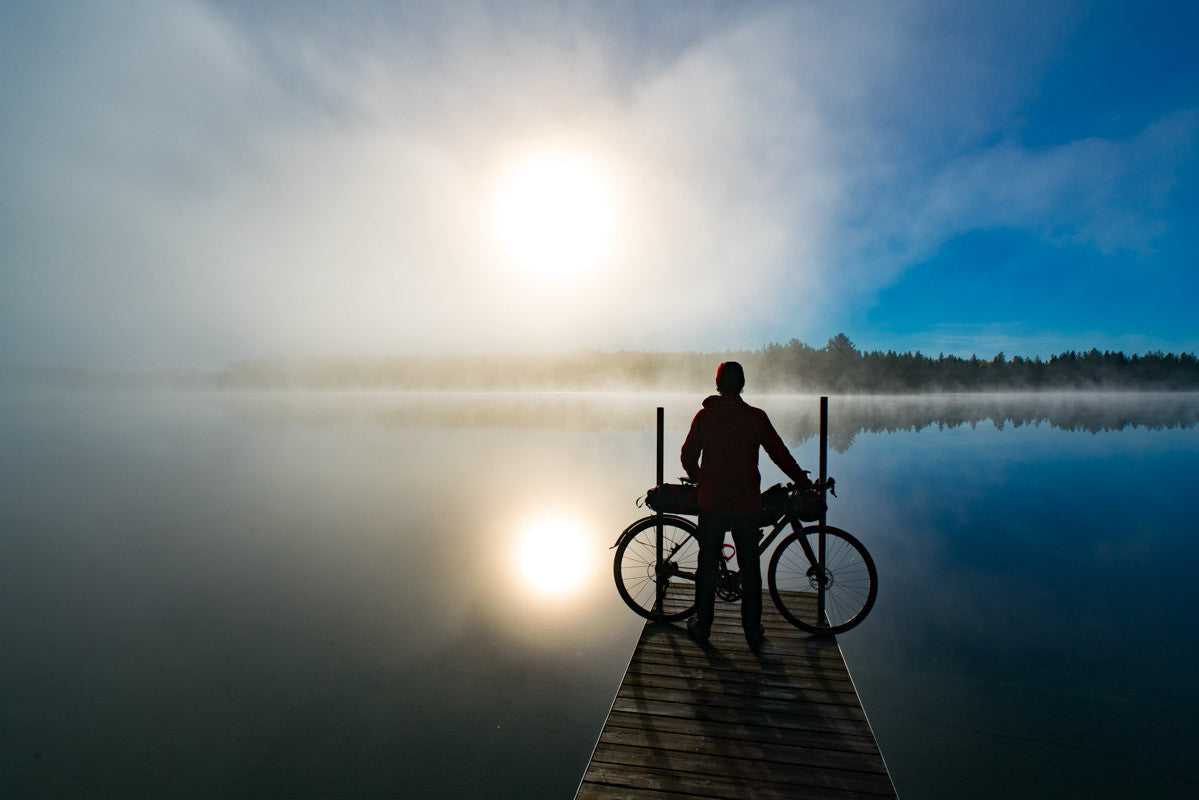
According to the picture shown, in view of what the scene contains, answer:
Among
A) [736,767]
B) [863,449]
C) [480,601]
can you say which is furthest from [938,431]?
[736,767]

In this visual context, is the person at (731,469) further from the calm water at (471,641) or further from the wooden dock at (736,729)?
the calm water at (471,641)

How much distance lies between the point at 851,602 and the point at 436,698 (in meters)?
7.63

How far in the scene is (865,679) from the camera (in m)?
8.58

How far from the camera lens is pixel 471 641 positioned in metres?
10.1

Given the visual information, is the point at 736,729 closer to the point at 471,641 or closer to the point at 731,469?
the point at 731,469

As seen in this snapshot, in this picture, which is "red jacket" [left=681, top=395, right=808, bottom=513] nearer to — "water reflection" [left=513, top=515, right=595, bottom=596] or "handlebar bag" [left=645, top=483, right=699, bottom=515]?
"handlebar bag" [left=645, top=483, right=699, bottom=515]

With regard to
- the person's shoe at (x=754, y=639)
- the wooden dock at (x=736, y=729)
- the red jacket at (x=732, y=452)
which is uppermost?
the red jacket at (x=732, y=452)

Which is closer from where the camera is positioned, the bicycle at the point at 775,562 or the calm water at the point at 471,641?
the bicycle at the point at 775,562

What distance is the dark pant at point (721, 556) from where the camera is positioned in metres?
5.26

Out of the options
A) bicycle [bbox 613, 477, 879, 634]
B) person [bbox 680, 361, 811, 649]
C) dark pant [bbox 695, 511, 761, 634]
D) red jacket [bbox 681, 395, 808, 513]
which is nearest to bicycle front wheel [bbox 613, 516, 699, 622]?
bicycle [bbox 613, 477, 879, 634]

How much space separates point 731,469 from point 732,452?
0.52 feet

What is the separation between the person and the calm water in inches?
132

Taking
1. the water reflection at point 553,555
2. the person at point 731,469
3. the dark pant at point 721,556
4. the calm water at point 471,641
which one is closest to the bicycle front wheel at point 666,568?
the dark pant at point 721,556

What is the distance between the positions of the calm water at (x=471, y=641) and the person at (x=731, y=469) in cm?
336
